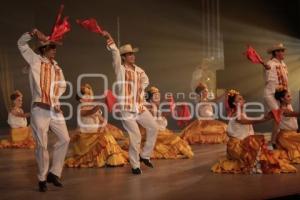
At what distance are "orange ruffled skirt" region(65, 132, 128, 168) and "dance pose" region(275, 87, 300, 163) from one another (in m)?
1.75

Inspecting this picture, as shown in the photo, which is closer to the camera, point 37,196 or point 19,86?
point 37,196

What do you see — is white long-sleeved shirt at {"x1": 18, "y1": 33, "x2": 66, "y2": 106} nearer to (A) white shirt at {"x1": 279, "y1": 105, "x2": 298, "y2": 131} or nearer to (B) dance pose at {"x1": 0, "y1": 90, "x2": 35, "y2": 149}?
(A) white shirt at {"x1": 279, "y1": 105, "x2": 298, "y2": 131}

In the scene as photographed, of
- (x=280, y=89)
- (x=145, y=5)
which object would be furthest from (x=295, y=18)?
(x=280, y=89)

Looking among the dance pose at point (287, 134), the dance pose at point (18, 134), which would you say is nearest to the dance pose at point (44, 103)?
the dance pose at point (287, 134)

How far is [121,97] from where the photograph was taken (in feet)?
18.0

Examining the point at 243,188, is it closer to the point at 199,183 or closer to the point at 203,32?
the point at 199,183

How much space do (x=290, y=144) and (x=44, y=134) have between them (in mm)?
2756

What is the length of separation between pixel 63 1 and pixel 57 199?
24.5 feet

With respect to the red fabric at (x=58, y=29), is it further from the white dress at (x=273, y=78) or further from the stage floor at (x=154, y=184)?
the white dress at (x=273, y=78)

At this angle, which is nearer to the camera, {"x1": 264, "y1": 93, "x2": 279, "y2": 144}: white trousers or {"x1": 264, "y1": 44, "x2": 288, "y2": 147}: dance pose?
{"x1": 264, "y1": 93, "x2": 279, "y2": 144}: white trousers

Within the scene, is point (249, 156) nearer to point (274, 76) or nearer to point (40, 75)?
point (274, 76)

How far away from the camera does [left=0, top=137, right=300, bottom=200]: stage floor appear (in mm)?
4188

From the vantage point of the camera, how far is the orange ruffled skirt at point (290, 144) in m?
5.82

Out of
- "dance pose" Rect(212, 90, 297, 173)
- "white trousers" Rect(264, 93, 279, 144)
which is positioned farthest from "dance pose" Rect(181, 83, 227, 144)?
"dance pose" Rect(212, 90, 297, 173)
